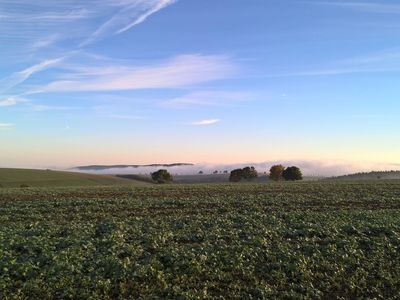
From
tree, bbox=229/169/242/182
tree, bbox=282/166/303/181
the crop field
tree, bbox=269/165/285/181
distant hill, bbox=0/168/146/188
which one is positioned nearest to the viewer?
the crop field

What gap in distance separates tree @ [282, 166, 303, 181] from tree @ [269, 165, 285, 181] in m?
9.94

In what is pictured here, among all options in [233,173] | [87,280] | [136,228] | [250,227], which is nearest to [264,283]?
[87,280]

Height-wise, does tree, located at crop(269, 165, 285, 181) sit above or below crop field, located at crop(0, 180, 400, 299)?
above

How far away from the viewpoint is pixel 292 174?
136 meters

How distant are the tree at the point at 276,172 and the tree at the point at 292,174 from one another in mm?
9943

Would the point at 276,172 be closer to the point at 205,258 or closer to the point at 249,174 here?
the point at 249,174

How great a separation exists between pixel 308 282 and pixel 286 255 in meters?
2.25

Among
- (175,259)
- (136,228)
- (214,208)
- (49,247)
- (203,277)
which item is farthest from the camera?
(214,208)

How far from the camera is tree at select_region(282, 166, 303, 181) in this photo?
444 ft

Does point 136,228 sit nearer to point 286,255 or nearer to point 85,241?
point 85,241

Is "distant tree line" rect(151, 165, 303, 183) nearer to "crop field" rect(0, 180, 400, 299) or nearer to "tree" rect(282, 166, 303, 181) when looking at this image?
"tree" rect(282, 166, 303, 181)

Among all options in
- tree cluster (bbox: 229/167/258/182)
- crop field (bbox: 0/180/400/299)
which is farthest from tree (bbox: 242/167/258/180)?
crop field (bbox: 0/180/400/299)

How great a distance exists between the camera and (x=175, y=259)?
1564cm

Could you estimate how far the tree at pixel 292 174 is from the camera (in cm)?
13538
